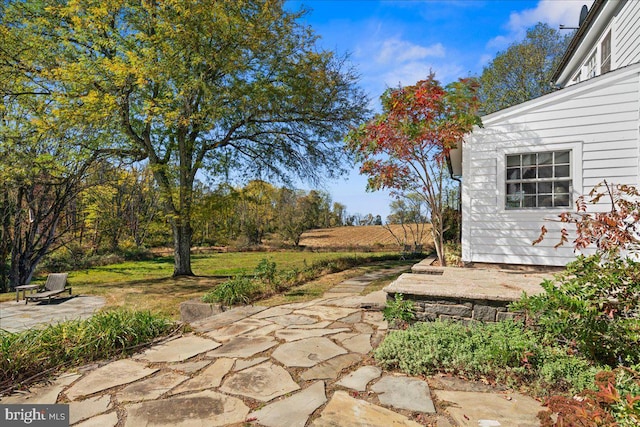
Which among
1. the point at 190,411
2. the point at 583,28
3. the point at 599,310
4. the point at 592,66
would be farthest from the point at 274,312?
the point at 592,66

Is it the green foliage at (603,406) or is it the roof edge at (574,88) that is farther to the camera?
the roof edge at (574,88)

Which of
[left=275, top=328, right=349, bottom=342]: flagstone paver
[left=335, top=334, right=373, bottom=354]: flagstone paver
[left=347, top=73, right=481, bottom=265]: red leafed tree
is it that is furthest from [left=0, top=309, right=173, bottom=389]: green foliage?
[left=347, top=73, right=481, bottom=265]: red leafed tree

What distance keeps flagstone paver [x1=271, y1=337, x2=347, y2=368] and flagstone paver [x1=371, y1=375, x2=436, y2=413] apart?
630 millimetres

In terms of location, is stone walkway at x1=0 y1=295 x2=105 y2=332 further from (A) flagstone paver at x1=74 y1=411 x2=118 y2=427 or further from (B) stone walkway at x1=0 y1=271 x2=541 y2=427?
(A) flagstone paver at x1=74 y1=411 x2=118 y2=427

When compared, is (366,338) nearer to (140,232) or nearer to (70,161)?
(70,161)

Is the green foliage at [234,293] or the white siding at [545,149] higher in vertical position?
the white siding at [545,149]

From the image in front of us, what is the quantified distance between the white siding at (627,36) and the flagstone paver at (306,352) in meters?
7.76

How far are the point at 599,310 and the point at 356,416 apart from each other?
1.91m

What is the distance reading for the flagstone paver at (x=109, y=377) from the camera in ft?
8.10

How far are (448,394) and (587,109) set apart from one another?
5628mm

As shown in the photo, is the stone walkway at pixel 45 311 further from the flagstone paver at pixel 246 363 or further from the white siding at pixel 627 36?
the white siding at pixel 627 36

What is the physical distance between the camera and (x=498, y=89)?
1797 centimetres

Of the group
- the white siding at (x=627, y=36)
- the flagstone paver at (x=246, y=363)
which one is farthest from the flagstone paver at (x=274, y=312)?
the white siding at (x=627, y=36)

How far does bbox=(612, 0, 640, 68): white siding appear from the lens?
6555mm
